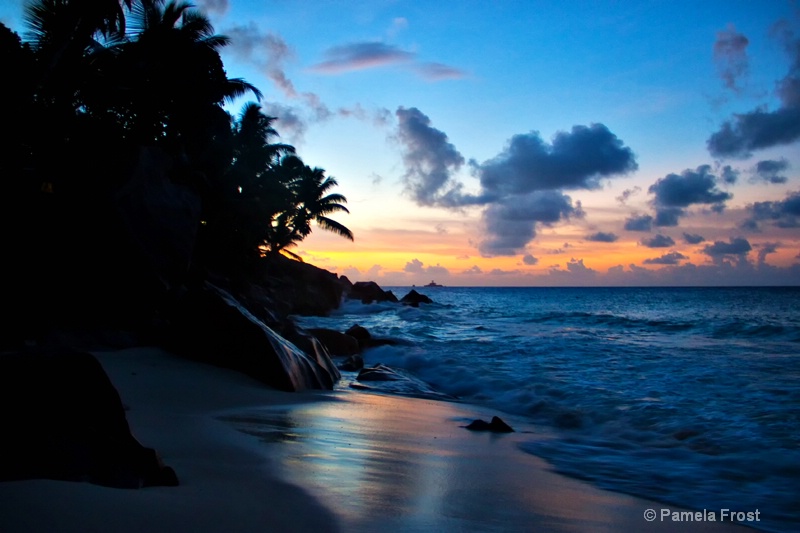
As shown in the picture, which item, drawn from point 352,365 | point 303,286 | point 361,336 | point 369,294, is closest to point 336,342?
point 361,336

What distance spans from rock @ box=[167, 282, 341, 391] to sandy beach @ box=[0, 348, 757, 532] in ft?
1.68

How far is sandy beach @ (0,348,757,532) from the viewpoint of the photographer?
236 centimetres

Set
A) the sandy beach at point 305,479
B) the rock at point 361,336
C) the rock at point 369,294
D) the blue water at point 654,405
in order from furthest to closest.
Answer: the rock at point 369,294 → the rock at point 361,336 → the blue water at point 654,405 → the sandy beach at point 305,479

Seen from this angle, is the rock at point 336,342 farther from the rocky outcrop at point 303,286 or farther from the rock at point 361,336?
the rocky outcrop at point 303,286

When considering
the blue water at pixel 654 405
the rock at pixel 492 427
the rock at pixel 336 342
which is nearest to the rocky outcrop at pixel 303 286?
the rock at pixel 336 342

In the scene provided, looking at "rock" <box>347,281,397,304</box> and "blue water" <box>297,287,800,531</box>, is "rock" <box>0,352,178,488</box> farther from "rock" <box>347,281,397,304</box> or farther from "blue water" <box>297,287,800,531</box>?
"rock" <box>347,281,397,304</box>

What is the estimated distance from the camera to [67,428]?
264 cm

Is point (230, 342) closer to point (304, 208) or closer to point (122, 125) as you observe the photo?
point (122, 125)

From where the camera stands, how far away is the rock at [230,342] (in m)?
7.15

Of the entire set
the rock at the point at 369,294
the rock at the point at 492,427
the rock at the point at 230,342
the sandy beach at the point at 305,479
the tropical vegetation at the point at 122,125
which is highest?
the tropical vegetation at the point at 122,125

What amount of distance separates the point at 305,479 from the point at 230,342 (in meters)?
4.23

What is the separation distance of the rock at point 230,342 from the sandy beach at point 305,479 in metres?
0.51

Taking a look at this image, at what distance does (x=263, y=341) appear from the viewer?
284 inches

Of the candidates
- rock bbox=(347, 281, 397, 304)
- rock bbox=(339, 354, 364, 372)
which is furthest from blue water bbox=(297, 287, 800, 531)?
rock bbox=(347, 281, 397, 304)
